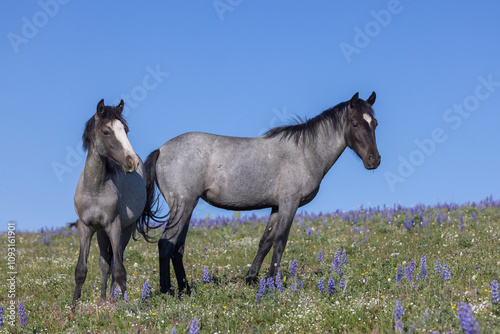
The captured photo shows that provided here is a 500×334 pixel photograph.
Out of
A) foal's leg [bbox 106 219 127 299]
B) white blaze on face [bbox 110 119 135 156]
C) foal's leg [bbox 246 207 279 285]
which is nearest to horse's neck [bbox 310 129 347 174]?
foal's leg [bbox 246 207 279 285]

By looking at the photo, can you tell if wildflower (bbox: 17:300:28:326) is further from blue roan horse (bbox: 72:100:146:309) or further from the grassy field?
blue roan horse (bbox: 72:100:146:309)

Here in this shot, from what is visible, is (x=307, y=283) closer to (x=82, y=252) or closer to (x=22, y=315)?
(x=82, y=252)

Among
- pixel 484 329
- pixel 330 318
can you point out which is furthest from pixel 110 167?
pixel 484 329

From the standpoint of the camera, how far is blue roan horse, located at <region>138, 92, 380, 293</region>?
387 inches

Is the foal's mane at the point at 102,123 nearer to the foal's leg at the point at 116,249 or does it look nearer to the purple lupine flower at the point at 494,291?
the foal's leg at the point at 116,249

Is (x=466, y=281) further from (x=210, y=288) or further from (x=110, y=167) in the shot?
(x=110, y=167)

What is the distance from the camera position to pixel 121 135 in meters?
8.10

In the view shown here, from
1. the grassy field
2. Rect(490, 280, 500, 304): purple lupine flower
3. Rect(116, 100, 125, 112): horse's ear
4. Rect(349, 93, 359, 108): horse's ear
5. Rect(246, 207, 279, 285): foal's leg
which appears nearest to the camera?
Rect(490, 280, 500, 304): purple lupine flower

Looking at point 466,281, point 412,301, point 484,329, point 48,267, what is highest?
point 48,267

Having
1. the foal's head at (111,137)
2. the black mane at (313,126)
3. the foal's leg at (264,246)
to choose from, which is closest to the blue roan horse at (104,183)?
the foal's head at (111,137)

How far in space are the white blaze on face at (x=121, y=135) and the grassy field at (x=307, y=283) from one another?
251 cm

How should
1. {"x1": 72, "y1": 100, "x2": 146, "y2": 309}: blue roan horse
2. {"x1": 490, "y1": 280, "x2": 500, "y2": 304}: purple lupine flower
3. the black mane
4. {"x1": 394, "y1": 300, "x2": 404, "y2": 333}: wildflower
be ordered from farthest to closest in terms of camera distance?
1. the black mane
2. {"x1": 72, "y1": 100, "x2": 146, "y2": 309}: blue roan horse
3. {"x1": 490, "y1": 280, "x2": 500, "y2": 304}: purple lupine flower
4. {"x1": 394, "y1": 300, "x2": 404, "y2": 333}: wildflower

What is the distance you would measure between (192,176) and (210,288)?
2.22 m

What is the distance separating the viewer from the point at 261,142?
1054cm
